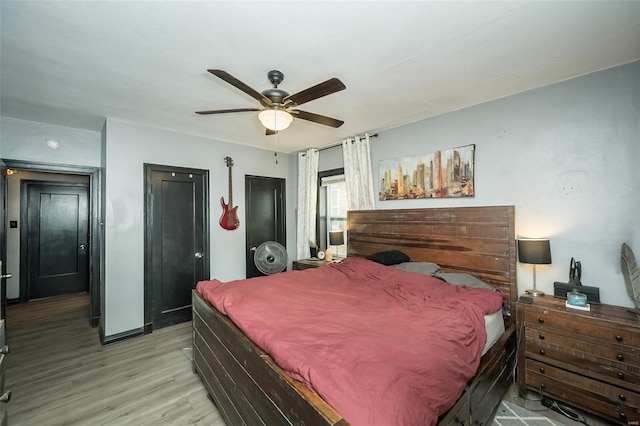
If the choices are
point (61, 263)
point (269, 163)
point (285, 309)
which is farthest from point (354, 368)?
point (61, 263)

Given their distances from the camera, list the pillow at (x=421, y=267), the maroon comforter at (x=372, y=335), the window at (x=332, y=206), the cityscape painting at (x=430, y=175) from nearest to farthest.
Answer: the maroon comforter at (x=372, y=335) < the pillow at (x=421, y=267) < the cityscape painting at (x=430, y=175) < the window at (x=332, y=206)

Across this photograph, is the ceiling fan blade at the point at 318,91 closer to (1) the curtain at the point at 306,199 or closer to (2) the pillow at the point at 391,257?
(2) the pillow at the point at 391,257

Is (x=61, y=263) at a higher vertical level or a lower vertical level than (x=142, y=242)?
lower

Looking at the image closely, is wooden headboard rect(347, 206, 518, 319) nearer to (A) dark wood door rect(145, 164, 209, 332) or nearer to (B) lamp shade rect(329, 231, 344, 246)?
(B) lamp shade rect(329, 231, 344, 246)

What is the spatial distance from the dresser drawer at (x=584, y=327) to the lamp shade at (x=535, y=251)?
1.31 feet

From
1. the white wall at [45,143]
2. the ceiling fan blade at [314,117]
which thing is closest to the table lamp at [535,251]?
the ceiling fan blade at [314,117]

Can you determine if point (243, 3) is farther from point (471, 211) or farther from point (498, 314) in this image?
point (498, 314)

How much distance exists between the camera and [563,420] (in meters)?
1.89

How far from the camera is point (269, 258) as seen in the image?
358 cm

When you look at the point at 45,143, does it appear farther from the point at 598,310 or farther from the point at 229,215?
the point at 598,310

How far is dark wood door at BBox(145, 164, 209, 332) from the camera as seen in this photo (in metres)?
3.42

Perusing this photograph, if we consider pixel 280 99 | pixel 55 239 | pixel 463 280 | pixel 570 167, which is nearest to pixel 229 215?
pixel 280 99

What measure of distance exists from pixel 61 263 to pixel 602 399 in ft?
24.2

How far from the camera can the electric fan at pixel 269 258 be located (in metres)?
3.54
